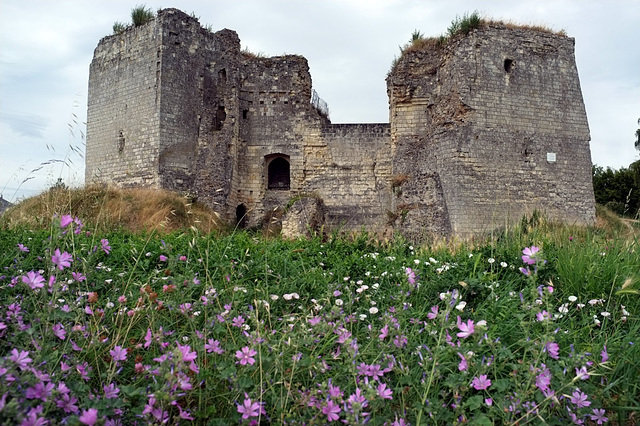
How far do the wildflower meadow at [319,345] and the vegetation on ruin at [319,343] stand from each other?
13mm

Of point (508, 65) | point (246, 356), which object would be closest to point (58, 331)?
point (246, 356)

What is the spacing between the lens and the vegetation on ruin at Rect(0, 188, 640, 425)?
190cm

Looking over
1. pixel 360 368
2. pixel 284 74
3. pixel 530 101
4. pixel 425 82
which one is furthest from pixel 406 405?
pixel 284 74

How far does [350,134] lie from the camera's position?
1573 centimetres

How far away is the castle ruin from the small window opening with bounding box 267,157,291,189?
0.19 feet

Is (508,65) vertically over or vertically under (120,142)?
over

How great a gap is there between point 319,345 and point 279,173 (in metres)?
14.5

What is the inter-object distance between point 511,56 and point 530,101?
1329 millimetres

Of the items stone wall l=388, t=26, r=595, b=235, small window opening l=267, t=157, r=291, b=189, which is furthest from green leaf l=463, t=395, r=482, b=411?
small window opening l=267, t=157, r=291, b=189

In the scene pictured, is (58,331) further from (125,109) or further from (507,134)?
(125,109)

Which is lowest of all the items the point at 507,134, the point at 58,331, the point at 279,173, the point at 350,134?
the point at 58,331

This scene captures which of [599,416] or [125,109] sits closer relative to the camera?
[599,416]

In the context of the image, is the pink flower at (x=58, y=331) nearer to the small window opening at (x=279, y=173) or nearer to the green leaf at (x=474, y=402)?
the green leaf at (x=474, y=402)

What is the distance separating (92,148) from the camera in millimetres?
15484
